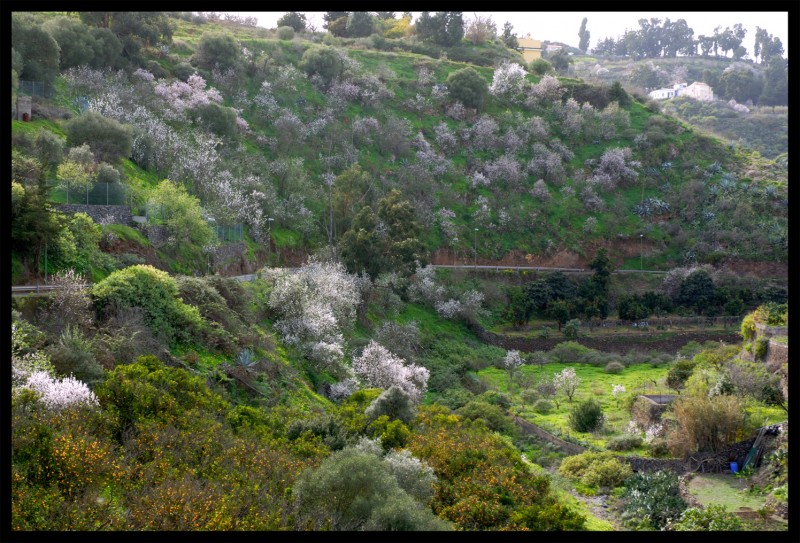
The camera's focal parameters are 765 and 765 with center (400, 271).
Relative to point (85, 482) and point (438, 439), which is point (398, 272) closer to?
point (438, 439)

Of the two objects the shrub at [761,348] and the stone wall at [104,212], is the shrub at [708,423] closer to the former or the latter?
the shrub at [761,348]

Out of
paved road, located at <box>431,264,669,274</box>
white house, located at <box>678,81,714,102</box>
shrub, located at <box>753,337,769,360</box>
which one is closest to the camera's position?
shrub, located at <box>753,337,769,360</box>

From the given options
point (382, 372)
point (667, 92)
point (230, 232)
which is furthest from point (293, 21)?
point (382, 372)

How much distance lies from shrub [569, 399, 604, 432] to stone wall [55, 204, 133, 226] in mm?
16169

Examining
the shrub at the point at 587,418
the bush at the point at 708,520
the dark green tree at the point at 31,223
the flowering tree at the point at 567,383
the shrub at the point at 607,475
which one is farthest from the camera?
the flowering tree at the point at 567,383

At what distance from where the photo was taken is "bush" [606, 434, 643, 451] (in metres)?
21.4

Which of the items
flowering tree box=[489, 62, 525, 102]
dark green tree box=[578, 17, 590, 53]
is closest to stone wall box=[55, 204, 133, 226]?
flowering tree box=[489, 62, 525, 102]

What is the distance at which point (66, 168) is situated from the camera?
24422 mm

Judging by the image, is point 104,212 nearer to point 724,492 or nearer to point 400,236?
point 400,236

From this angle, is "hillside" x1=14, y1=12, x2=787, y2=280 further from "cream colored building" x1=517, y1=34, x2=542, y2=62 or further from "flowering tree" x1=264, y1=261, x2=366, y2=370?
"cream colored building" x1=517, y1=34, x2=542, y2=62

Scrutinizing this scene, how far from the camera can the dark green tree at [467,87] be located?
59406 millimetres

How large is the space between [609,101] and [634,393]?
144ft

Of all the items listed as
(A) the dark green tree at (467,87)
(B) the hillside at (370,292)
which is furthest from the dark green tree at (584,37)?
(A) the dark green tree at (467,87)

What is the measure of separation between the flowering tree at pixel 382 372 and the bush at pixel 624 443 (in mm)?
6363
